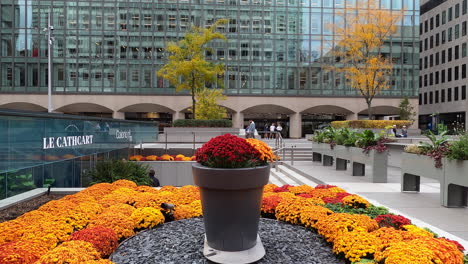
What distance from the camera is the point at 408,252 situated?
3898 millimetres

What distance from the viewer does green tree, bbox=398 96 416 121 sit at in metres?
40.9

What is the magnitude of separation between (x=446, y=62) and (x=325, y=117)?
25.5 m

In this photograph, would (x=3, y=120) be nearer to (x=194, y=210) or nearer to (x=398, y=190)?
(x=194, y=210)

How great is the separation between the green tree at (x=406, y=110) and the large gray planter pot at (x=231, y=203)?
40773mm

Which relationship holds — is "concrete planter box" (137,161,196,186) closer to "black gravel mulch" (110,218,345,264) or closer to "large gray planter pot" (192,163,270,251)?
"black gravel mulch" (110,218,345,264)

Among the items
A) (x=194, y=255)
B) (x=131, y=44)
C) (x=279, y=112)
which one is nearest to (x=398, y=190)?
(x=194, y=255)

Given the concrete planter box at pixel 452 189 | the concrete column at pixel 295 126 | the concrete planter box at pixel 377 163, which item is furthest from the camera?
the concrete column at pixel 295 126

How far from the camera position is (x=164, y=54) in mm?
45406

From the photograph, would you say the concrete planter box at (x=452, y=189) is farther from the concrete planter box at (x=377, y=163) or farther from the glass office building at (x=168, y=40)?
the glass office building at (x=168, y=40)

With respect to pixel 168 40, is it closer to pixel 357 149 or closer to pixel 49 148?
pixel 357 149

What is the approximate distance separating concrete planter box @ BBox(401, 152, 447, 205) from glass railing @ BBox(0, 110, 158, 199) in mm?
9040

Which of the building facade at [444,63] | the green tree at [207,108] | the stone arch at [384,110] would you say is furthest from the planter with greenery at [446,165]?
the building facade at [444,63]

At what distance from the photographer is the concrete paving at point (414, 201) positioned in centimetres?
693

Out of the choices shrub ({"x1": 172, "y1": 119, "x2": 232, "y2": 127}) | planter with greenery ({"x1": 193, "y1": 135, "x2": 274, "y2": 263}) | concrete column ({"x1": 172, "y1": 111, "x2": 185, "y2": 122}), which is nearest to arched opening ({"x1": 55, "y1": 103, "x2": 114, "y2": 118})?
concrete column ({"x1": 172, "y1": 111, "x2": 185, "y2": 122})
